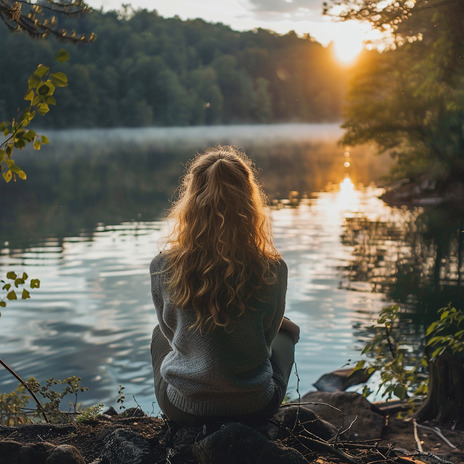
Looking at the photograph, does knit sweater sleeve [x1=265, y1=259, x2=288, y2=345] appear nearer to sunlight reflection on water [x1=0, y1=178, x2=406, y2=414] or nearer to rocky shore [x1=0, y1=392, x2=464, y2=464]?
rocky shore [x1=0, y1=392, x2=464, y2=464]

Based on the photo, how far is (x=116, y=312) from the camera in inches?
325

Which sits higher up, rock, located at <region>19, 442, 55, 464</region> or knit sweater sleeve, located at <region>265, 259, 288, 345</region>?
knit sweater sleeve, located at <region>265, 259, 288, 345</region>

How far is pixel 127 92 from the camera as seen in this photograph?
77562 mm

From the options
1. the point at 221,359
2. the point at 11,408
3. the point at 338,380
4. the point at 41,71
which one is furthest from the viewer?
the point at 338,380

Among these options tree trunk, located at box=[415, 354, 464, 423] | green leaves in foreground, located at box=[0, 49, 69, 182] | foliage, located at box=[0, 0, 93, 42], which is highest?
foliage, located at box=[0, 0, 93, 42]

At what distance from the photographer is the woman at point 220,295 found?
2.62 meters

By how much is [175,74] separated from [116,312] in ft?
267

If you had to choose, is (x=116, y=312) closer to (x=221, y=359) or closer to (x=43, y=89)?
(x=221, y=359)

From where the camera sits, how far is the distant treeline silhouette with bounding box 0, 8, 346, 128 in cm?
6838

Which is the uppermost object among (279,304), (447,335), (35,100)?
(35,100)

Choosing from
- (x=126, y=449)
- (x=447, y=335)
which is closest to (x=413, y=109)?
(x=447, y=335)

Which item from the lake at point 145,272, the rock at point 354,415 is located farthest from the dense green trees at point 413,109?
the rock at point 354,415

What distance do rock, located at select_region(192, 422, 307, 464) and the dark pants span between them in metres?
0.30

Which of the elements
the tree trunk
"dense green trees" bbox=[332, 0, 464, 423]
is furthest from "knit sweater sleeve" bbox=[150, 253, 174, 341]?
"dense green trees" bbox=[332, 0, 464, 423]
